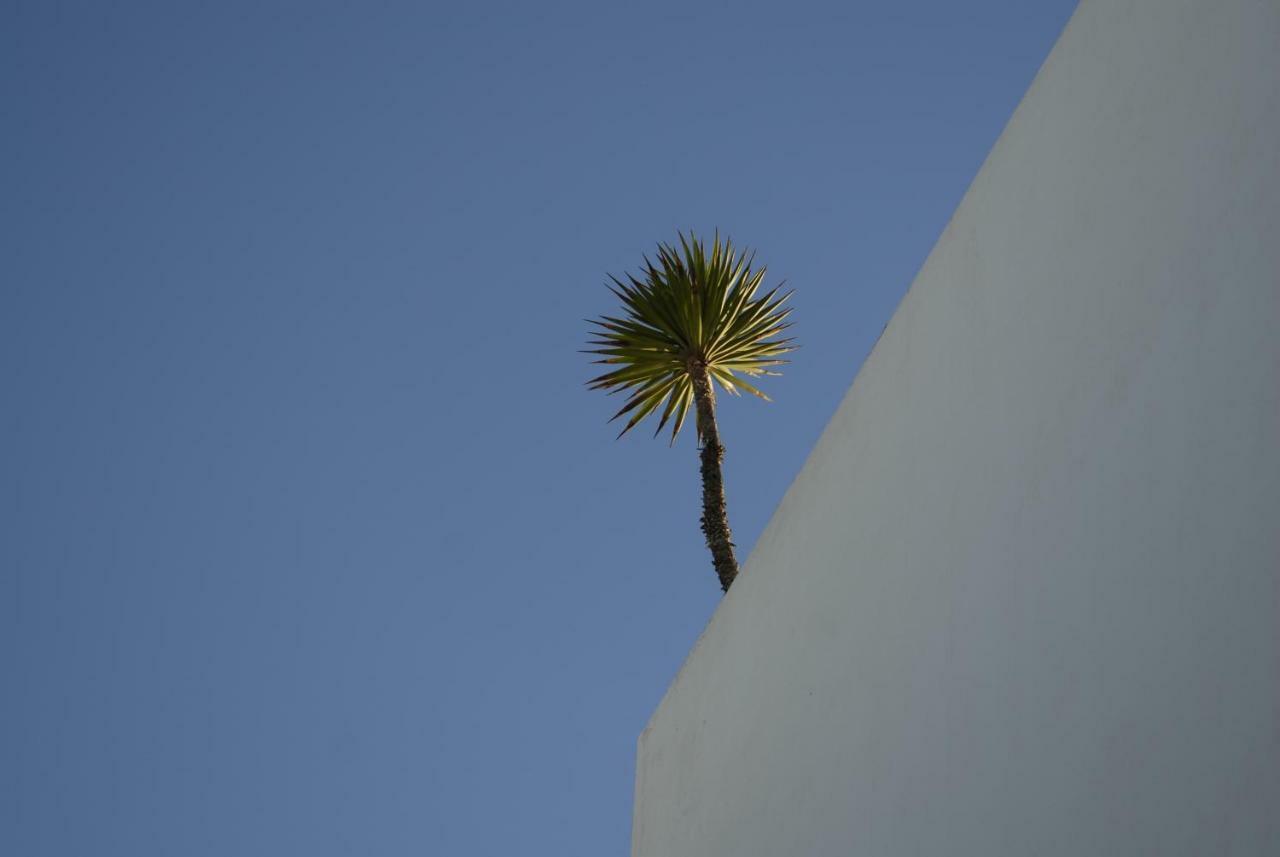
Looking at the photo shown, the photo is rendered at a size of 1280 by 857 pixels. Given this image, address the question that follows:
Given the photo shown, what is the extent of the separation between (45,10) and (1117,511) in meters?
48.2

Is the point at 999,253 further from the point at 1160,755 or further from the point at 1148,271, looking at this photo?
the point at 1160,755

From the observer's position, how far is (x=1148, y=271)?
300 cm

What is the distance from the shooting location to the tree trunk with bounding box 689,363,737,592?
8703 mm

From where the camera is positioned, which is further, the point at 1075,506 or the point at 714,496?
the point at 714,496

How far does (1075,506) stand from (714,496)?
5.87 metres

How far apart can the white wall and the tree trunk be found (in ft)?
13.4

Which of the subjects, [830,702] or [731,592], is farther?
[731,592]

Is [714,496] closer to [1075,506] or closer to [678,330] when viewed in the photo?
[678,330]

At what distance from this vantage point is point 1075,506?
10.1 ft

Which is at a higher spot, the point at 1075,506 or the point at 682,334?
the point at 682,334

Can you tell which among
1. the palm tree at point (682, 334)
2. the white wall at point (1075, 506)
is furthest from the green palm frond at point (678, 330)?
the white wall at point (1075, 506)

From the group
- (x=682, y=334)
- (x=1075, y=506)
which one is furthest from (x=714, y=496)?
(x=1075, y=506)

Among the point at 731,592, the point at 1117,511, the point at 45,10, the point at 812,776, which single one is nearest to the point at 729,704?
the point at 731,592

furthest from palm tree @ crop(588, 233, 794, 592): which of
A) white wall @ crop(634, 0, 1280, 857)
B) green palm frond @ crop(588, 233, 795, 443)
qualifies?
white wall @ crop(634, 0, 1280, 857)
